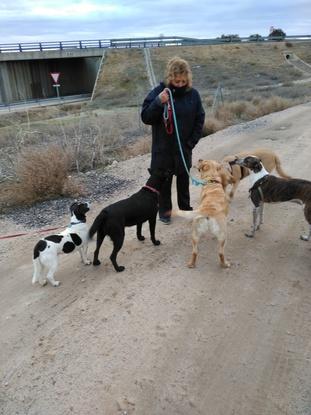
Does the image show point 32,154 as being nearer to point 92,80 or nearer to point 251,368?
point 251,368

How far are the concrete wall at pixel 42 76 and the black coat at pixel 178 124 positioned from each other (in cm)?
3790

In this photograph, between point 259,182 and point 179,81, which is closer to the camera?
point 179,81

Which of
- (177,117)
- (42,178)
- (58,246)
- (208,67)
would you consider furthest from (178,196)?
(208,67)

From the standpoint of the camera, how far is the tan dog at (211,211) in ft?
15.6

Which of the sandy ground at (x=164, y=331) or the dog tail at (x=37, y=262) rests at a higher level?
the dog tail at (x=37, y=262)

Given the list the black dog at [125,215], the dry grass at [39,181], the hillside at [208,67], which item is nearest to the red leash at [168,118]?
the black dog at [125,215]

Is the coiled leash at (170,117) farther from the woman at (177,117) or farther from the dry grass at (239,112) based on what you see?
the dry grass at (239,112)

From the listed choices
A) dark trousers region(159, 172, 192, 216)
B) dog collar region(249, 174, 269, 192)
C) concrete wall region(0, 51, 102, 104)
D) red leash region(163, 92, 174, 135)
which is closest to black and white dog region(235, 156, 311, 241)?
dog collar region(249, 174, 269, 192)

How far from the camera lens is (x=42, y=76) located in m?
45.1

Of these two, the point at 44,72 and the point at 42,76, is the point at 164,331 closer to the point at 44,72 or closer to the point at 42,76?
the point at 42,76

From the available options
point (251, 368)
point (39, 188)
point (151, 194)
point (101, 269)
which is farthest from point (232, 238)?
point (39, 188)

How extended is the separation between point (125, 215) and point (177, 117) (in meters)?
1.54

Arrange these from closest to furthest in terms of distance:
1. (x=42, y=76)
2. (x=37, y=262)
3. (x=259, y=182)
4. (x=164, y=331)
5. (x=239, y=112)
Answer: (x=164, y=331)
(x=37, y=262)
(x=259, y=182)
(x=239, y=112)
(x=42, y=76)

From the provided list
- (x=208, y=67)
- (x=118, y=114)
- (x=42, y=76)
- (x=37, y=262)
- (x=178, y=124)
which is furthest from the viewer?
(x=42, y=76)
